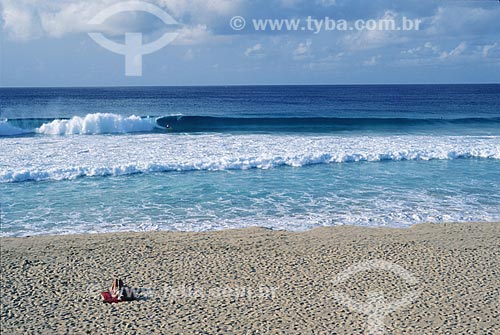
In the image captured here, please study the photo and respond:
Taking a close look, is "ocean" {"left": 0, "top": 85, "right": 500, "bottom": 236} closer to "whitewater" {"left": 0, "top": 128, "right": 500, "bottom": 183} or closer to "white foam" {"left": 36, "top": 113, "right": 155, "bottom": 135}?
"whitewater" {"left": 0, "top": 128, "right": 500, "bottom": 183}

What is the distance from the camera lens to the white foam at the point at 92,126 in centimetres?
2603

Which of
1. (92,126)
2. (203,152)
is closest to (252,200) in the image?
(203,152)

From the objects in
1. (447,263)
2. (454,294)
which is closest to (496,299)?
(454,294)

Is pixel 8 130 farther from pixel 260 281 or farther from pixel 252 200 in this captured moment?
pixel 260 281

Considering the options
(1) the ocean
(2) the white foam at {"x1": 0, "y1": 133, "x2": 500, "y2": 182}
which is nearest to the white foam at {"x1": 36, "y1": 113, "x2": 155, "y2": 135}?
(1) the ocean

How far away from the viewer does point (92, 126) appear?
86.9 feet

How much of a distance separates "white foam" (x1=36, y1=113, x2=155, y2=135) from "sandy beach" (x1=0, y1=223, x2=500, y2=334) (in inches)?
710

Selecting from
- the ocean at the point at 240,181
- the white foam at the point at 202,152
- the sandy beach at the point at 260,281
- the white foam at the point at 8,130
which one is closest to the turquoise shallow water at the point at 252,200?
the ocean at the point at 240,181

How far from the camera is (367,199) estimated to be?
1249 cm

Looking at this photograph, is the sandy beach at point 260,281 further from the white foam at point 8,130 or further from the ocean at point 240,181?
the white foam at point 8,130

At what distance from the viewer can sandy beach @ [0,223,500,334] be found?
20.6 feet

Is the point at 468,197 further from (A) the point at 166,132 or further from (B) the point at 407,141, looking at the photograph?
(A) the point at 166,132

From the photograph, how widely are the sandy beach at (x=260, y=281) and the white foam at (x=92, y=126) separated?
710 inches

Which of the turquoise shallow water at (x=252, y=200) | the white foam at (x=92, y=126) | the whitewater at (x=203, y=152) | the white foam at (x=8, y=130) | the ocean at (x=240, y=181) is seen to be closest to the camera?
the turquoise shallow water at (x=252, y=200)
